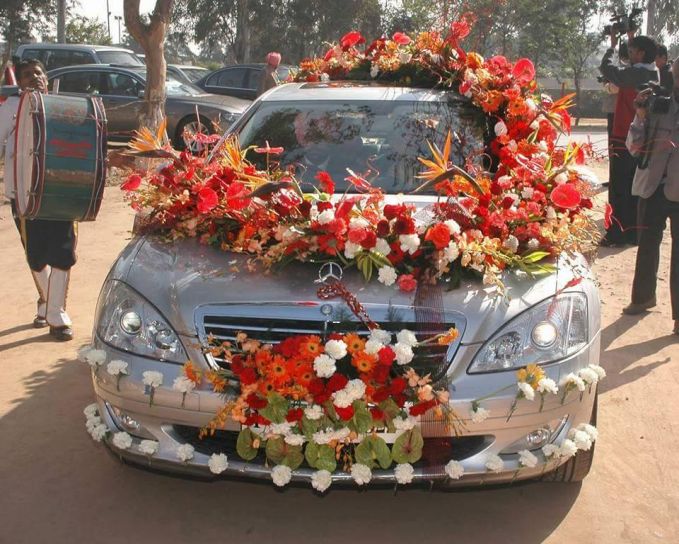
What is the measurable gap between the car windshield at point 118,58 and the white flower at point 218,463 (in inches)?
725

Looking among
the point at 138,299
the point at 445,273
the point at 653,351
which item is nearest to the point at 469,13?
the point at 653,351

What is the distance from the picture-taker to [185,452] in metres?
3.52

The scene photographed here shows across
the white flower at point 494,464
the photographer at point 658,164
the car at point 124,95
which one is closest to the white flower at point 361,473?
the white flower at point 494,464

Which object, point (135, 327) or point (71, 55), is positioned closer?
point (135, 327)

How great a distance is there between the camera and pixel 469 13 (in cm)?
685

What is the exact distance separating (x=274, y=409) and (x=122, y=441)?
27.9 inches

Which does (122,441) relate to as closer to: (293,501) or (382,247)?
(293,501)

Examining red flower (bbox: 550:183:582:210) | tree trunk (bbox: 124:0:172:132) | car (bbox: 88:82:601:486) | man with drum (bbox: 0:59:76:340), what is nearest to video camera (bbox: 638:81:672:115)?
red flower (bbox: 550:183:582:210)

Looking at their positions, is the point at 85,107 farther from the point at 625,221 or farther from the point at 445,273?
the point at 625,221

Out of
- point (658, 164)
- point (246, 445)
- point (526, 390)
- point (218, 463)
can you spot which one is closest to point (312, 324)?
point (246, 445)

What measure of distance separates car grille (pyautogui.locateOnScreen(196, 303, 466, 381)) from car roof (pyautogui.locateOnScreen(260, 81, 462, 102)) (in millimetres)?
2253

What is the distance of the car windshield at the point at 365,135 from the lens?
4965 millimetres

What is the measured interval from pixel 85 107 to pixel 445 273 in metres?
2.84

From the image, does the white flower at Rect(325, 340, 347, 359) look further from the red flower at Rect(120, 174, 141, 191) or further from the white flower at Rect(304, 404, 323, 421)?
the red flower at Rect(120, 174, 141, 191)
